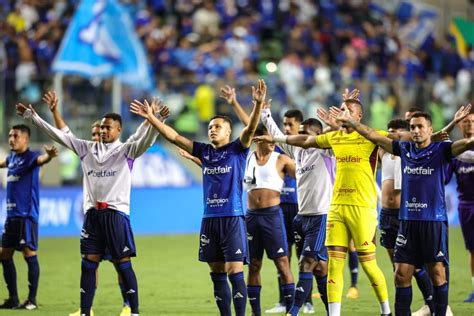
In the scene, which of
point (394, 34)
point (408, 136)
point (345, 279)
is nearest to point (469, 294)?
point (345, 279)

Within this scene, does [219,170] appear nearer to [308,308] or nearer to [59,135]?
[59,135]

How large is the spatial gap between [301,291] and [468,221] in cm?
357

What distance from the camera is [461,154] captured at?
10.7 metres

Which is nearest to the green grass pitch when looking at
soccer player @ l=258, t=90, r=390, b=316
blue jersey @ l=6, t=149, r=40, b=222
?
blue jersey @ l=6, t=149, r=40, b=222

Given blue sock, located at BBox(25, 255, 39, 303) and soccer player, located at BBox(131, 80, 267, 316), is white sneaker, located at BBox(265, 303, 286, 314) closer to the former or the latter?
soccer player, located at BBox(131, 80, 267, 316)

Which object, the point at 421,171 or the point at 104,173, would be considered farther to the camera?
the point at 104,173

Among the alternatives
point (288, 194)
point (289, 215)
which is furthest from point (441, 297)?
point (288, 194)

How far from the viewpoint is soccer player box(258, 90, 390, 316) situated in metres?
10.7

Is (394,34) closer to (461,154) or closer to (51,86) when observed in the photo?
(51,86)

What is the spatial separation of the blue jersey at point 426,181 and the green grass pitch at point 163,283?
2388 mm

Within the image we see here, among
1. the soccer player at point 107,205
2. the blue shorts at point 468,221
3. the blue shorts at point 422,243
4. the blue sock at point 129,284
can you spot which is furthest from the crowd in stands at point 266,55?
the blue shorts at point 422,243

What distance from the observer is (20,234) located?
13.2 meters

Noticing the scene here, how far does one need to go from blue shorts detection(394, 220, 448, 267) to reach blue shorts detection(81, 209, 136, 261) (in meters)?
3.05

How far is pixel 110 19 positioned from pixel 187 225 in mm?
5241
